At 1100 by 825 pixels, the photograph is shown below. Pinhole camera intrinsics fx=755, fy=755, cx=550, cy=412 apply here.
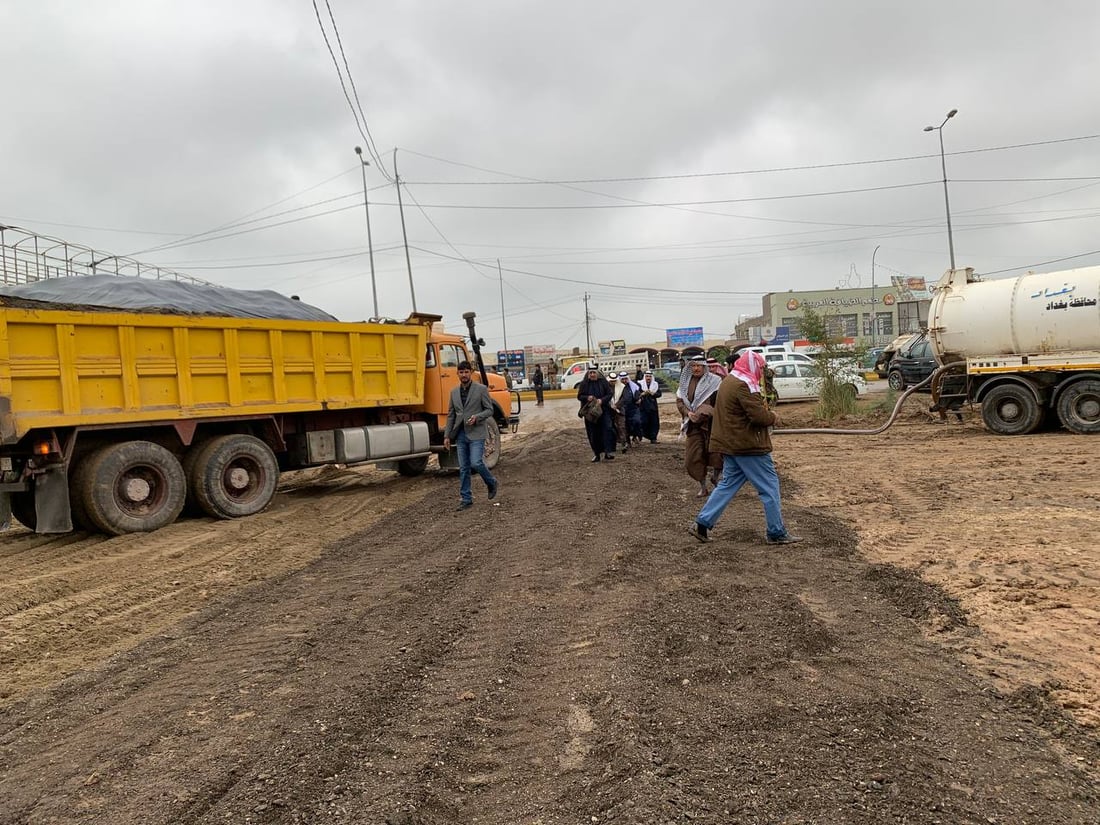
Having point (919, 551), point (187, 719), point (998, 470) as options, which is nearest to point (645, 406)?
point (998, 470)

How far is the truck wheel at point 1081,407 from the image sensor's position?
13.5 meters

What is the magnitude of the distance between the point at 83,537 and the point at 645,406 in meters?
10.2

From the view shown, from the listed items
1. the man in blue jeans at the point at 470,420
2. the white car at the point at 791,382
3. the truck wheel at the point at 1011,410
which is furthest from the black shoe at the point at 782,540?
the white car at the point at 791,382

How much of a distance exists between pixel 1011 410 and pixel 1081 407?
1.12 metres

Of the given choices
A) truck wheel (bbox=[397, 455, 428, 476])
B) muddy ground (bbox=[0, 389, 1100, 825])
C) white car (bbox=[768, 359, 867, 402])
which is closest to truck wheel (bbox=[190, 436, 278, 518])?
muddy ground (bbox=[0, 389, 1100, 825])

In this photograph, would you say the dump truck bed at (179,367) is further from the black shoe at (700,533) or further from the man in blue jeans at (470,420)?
the black shoe at (700,533)

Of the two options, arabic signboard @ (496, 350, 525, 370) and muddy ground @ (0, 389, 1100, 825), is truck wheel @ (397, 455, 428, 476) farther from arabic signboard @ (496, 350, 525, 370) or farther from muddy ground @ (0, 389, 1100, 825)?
arabic signboard @ (496, 350, 525, 370)

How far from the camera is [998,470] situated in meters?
10.2

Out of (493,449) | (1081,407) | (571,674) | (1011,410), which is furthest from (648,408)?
(571,674)

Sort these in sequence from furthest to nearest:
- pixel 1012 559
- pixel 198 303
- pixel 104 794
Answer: pixel 198 303
pixel 1012 559
pixel 104 794

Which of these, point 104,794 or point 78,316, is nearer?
point 104,794

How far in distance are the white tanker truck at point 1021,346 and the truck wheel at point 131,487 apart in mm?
14094

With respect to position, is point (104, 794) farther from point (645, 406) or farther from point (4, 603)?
point (645, 406)

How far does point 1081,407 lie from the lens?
13656mm
